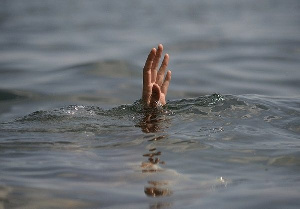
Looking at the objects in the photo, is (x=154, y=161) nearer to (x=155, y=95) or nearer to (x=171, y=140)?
(x=171, y=140)

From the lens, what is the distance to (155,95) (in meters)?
5.04

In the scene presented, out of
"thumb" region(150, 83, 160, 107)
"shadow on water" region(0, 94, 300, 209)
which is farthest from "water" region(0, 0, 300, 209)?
"thumb" region(150, 83, 160, 107)

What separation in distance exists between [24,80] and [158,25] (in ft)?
17.9

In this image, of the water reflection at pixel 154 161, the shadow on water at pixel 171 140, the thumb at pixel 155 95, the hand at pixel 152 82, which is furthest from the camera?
the hand at pixel 152 82

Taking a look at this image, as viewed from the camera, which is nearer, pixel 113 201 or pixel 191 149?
pixel 113 201

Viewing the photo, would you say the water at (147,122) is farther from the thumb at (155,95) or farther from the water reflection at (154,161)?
the thumb at (155,95)

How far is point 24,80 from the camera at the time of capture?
301 inches

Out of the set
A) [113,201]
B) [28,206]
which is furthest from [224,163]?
[28,206]

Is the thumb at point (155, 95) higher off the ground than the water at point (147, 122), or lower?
higher

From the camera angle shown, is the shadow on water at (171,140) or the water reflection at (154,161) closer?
the water reflection at (154,161)

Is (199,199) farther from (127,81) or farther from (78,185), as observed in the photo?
(127,81)

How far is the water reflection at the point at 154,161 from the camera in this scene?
11.3 feet

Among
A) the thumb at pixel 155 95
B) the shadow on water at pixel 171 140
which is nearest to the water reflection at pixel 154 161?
the shadow on water at pixel 171 140

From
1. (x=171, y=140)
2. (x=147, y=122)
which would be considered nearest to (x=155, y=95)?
(x=147, y=122)
